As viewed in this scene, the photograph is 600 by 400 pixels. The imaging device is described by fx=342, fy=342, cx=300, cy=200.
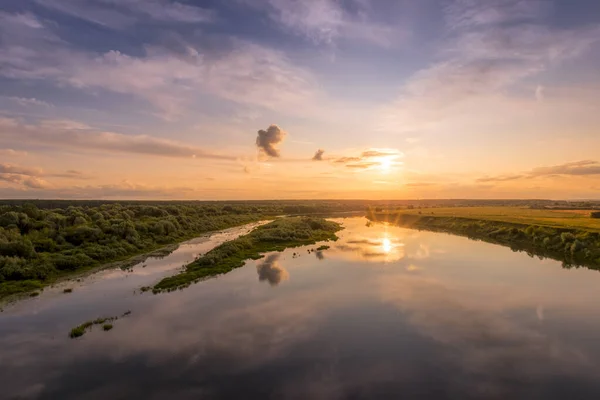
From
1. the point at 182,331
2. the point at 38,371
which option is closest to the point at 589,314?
the point at 182,331

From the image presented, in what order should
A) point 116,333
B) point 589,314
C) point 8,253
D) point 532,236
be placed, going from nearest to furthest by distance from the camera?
1. point 116,333
2. point 589,314
3. point 8,253
4. point 532,236

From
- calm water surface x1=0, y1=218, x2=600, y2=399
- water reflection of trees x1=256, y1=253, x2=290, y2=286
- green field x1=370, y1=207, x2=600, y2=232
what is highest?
green field x1=370, y1=207, x2=600, y2=232

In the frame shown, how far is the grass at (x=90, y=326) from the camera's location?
65.7 feet

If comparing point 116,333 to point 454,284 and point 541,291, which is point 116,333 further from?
point 541,291

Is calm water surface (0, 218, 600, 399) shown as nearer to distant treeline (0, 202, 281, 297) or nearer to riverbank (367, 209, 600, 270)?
distant treeline (0, 202, 281, 297)

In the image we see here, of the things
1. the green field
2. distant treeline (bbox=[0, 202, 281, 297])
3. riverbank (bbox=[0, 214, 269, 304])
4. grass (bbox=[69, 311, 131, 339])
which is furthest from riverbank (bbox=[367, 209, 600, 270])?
distant treeline (bbox=[0, 202, 281, 297])

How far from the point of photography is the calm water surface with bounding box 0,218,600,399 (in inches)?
592

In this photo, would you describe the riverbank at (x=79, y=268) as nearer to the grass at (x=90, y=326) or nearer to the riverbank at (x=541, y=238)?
the grass at (x=90, y=326)

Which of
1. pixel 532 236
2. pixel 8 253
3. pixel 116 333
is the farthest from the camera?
pixel 532 236

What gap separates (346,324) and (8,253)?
34046mm

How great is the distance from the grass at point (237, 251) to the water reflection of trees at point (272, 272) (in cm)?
241

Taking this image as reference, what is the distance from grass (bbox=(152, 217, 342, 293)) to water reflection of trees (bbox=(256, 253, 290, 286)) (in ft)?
7.91

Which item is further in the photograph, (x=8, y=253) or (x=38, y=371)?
(x=8, y=253)

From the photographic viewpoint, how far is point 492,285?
102 feet
